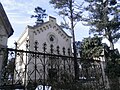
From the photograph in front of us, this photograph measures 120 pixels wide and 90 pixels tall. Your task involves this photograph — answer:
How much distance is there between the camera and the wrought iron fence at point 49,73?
4113mm

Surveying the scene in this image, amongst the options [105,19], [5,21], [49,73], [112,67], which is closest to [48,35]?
[105,19]

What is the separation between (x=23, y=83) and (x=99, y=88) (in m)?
2.65

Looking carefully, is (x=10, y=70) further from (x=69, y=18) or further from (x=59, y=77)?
(x=69, y=18)

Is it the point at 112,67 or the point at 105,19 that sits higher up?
the point at 105,19

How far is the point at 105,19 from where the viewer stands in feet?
40.0

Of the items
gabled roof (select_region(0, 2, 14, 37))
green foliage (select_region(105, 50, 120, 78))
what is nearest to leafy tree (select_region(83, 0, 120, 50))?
green foliage (select_region(105, 50, 120, 78))

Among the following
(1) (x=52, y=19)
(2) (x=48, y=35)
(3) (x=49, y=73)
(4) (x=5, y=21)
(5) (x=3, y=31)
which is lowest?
(3) (x=49, y=73)

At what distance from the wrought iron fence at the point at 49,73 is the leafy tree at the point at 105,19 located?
20.9 ft

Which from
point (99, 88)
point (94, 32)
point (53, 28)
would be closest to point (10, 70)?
point (99, 88)

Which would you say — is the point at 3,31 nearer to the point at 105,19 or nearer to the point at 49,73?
the point at 49,73

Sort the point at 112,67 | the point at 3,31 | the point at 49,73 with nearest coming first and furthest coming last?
1. the point at 3,31
2. the point at 49,73
3. the point at 112,67

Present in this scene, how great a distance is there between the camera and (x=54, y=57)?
5102 mm

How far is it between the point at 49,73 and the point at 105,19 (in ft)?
26.4

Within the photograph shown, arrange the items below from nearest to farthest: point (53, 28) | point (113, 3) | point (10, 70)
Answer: point (10, 70) < point (113, 3) < point (53, 28)
